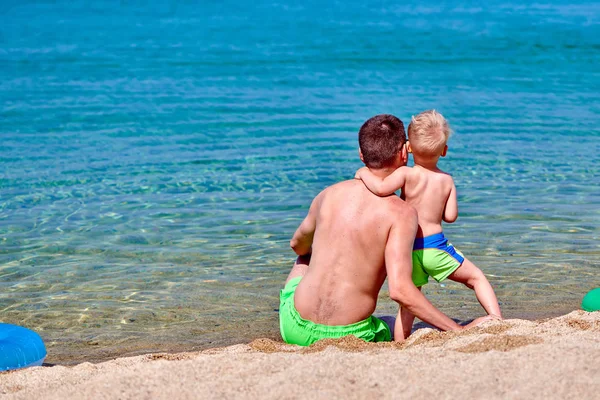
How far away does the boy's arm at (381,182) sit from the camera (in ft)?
13.2

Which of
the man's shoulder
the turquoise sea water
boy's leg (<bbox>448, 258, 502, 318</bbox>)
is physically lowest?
the turquoise sea water

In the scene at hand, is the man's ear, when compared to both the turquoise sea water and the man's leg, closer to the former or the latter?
the man's leg

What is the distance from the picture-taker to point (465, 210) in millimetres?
7711

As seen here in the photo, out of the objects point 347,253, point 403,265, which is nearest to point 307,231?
point 347,253

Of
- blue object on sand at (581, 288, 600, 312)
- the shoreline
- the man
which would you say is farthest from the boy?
blue object on sand at (581, 288, 600, 312)

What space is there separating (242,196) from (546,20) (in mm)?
21960

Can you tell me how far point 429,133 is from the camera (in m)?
4.30

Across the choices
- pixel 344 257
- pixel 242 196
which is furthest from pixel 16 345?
pixel 242 196

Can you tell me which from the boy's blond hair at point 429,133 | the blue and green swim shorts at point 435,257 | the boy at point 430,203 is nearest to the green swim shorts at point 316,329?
the boy at point 430,203

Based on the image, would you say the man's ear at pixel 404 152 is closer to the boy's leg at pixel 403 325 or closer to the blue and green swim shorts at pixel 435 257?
the blue and green swim shorts at pixel 435 257

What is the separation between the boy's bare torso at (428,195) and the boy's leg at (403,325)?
1.54 ft

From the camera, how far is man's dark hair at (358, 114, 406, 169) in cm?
403

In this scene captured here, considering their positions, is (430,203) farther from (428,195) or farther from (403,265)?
(403,265)

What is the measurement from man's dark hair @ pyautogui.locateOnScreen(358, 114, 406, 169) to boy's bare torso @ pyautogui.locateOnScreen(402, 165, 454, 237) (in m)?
0.33
